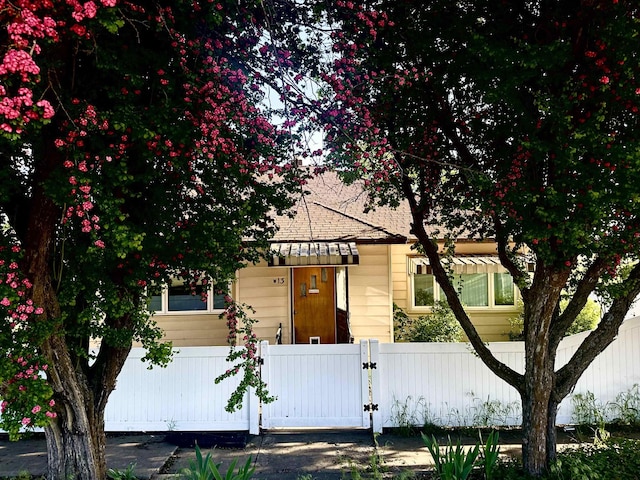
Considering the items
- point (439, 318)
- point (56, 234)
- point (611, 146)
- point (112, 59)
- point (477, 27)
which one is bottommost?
point (439, 318)

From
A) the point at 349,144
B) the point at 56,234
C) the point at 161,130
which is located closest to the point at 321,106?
the point at 349,144

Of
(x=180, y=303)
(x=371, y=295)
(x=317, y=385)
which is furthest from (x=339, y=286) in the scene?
(x=317, y=385)

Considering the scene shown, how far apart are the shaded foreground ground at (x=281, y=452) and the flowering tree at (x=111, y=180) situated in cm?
132

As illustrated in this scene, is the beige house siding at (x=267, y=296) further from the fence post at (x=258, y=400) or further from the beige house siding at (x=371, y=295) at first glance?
the fence post at (x=258, y=400)

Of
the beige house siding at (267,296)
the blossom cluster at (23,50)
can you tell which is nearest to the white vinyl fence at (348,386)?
the beige house siding at (267,296)

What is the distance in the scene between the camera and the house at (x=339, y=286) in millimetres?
9508

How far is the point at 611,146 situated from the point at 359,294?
21.3ft

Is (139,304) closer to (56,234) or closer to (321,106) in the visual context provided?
(56,234)

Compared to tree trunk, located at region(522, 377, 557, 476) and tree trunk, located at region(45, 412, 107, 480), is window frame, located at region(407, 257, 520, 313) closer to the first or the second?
tree trunk, located at region(522, 377, 557, 476)

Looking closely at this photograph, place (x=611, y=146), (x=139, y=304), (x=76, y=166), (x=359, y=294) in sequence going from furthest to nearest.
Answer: (x=359, y=294) → (x=139, y=304) → (x=611, y=146) → (x=76, y=166)

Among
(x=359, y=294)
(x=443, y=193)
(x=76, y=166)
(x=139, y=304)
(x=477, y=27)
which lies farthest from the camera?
(x=359, y=294)

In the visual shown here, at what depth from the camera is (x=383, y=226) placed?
10.2 m

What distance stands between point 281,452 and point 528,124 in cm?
461

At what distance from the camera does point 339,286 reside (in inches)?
424
